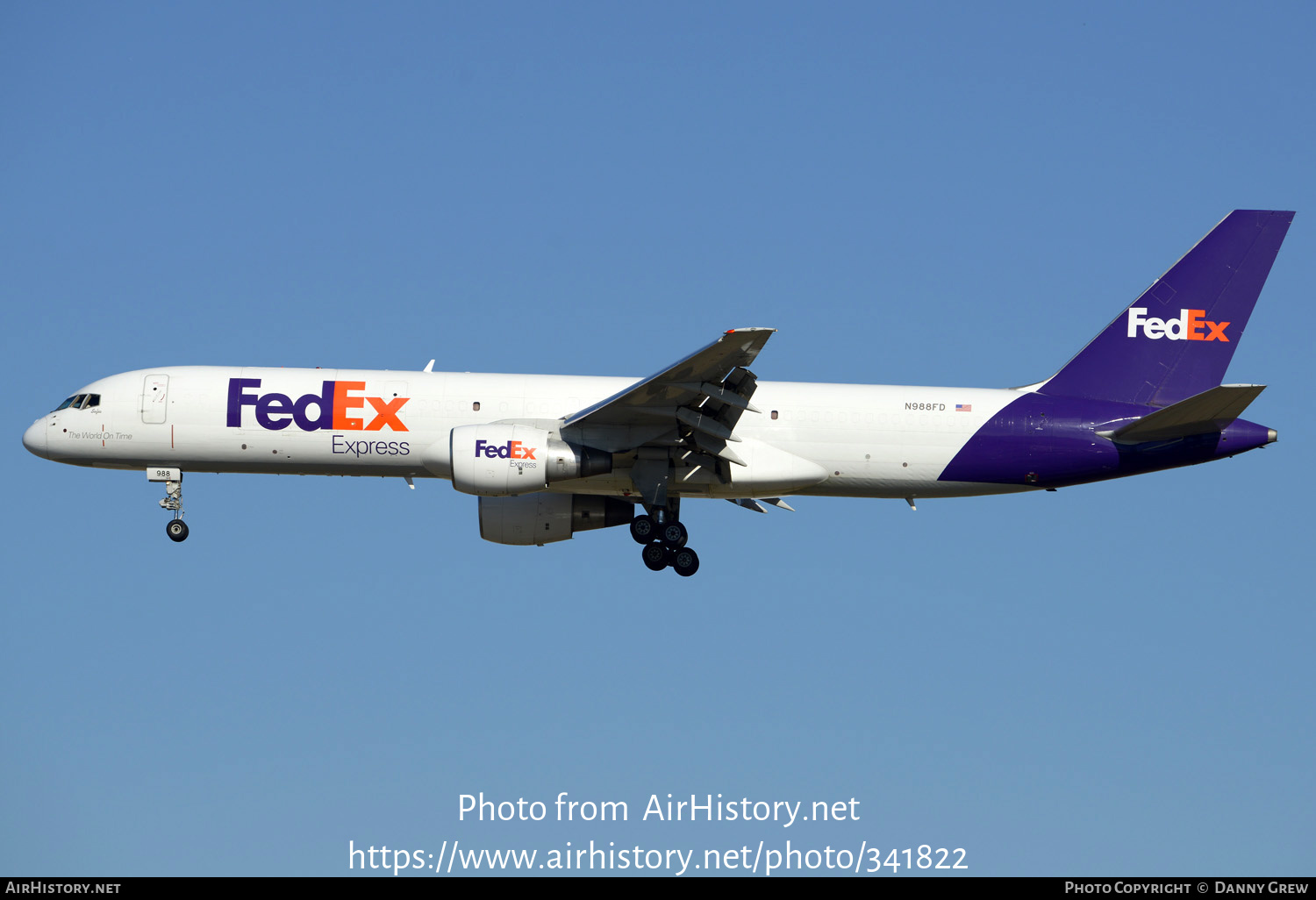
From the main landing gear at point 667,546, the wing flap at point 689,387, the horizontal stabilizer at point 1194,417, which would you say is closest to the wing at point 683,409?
the wing flap at point 689,387

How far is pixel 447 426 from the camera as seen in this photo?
108 feet

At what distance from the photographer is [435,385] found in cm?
3325

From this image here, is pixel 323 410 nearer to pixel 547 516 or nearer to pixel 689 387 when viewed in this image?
pixel 547 516

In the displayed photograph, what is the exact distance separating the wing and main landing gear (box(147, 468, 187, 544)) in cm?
990

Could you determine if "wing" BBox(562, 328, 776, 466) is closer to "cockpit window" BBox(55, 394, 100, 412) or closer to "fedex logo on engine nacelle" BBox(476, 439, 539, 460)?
"fedex logo on engine nacelle" BBox(476, 439, 539, 460)

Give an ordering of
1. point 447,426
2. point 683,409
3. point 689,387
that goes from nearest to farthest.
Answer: point 689,387
point 683,409
point 447,426

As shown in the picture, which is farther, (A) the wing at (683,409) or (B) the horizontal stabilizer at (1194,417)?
(B) the horizontal stabilizer at (1194,417)

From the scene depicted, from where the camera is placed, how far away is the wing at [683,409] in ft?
97.2

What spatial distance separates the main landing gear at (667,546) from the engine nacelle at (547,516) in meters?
1.64

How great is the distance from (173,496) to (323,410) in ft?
15.4

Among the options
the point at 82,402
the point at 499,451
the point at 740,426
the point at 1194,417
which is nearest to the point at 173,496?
the point at 82,402

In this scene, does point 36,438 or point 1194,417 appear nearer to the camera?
point 1194,417

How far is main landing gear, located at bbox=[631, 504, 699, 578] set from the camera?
33.2 meters

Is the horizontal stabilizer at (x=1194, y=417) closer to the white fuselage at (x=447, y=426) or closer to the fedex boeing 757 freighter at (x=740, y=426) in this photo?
the fedex boeing 757 freighter at (x=740, y=426)
